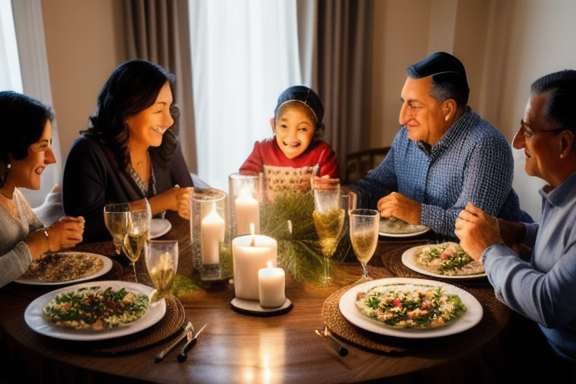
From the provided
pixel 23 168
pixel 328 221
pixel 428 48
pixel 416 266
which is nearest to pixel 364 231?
pixel 328 221

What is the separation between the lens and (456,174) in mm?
2266

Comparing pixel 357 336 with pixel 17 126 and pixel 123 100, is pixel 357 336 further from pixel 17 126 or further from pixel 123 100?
pixel 123 100

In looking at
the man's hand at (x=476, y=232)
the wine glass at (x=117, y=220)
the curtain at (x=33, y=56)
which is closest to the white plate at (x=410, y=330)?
the man's hand at (x=476, y=232)

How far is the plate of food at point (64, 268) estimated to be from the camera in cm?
153

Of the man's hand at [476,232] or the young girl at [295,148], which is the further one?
the young girl at [295,148]

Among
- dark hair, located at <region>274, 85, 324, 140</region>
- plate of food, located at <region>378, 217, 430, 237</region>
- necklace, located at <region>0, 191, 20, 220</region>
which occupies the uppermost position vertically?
dark hair, located at <region>274, 85, 324, 140</region>

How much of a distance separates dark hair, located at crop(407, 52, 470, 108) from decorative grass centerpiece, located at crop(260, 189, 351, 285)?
79cm

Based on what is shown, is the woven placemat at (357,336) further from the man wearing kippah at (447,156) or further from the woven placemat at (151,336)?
the man wearing kippah at (447,156)

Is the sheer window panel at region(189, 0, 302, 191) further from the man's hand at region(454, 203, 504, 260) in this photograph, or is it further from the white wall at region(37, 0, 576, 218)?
the man's hand at region(454, 203, 504, 260)

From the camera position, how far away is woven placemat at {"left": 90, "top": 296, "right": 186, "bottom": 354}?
1.17 metres

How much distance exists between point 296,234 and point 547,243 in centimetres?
75

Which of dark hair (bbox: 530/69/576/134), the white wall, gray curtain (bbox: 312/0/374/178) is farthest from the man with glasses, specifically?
gray curtain (bbox: 312/0/374/178)

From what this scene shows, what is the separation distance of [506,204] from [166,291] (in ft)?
5.07

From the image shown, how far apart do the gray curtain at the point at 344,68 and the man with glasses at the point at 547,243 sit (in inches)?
110
